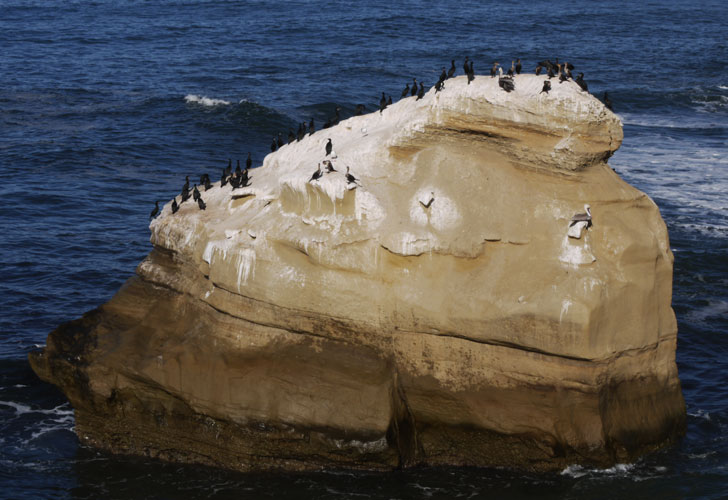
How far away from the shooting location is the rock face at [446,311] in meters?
22.6

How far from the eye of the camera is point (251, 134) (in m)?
55.8

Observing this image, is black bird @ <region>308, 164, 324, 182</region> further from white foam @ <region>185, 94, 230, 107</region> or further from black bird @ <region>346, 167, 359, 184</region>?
white foam @ <region>185, 94, 230, 107</region>

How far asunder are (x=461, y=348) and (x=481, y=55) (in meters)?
52.4

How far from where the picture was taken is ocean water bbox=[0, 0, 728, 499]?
23844 mm

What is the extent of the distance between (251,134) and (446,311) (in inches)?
1379

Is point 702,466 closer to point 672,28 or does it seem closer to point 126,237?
point 126,237

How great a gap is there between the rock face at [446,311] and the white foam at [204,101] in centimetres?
3738

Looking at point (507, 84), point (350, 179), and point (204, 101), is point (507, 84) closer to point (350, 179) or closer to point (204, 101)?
point (350, 179)

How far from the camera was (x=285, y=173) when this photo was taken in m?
26.1

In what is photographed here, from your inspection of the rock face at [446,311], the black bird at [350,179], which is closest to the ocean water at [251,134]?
the rock face at [446,311]

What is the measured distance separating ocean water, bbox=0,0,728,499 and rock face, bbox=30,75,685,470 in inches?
41.5

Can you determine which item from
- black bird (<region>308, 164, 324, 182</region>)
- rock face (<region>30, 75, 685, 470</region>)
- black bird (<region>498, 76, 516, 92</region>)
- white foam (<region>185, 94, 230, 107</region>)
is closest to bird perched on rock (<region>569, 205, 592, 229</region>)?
rock face (<region>30, 75, 685, 470</region>)

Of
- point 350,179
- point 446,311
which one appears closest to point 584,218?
point 446,311

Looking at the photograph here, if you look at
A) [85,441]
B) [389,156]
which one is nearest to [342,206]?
[389,156]
